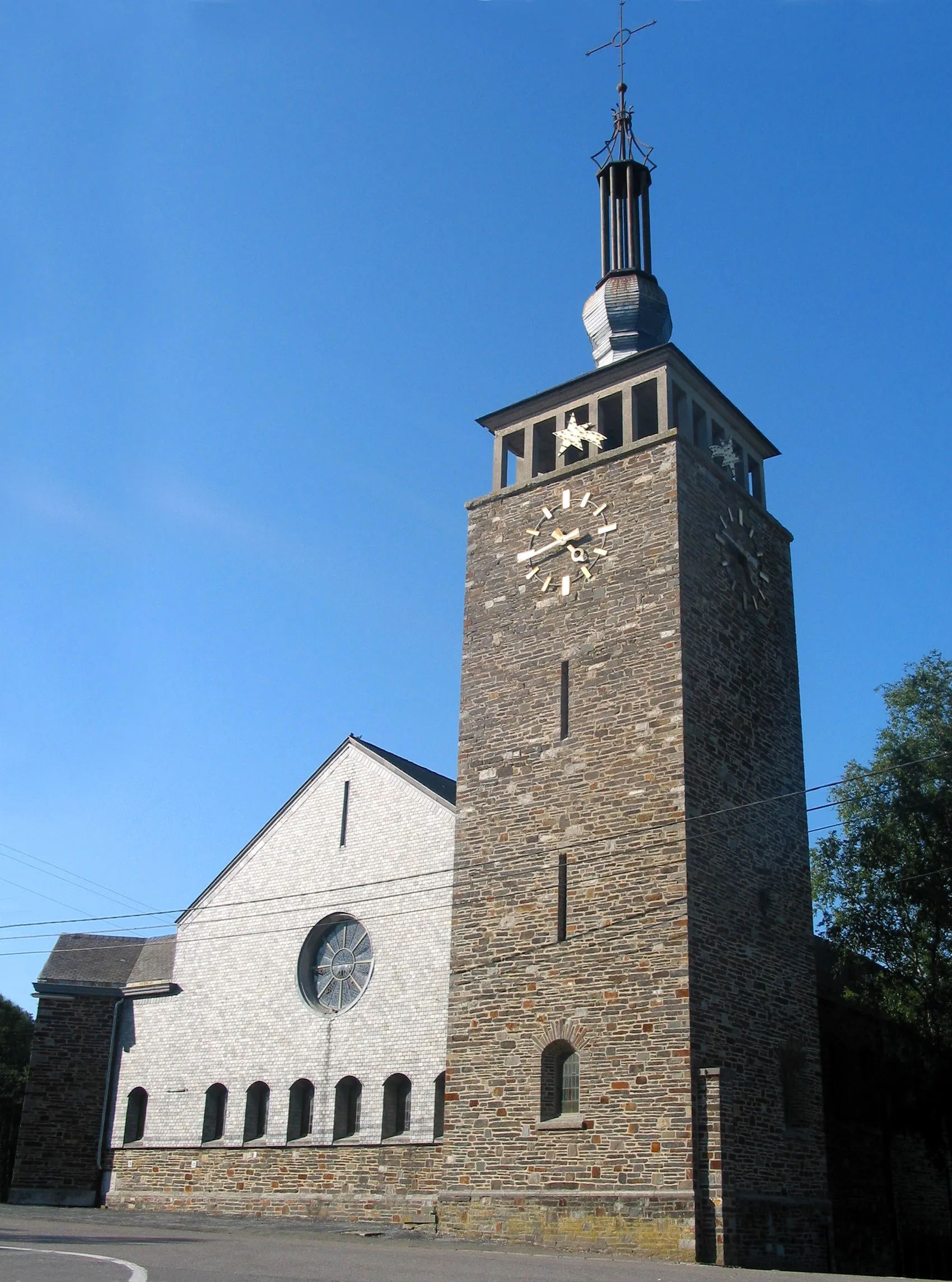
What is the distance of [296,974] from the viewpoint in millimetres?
25188

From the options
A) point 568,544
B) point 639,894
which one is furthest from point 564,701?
point 639,894

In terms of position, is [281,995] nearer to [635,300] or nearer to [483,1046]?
[483,1046]

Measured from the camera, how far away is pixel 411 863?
80.4 ft

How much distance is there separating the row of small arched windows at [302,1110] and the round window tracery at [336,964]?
1.57 meters

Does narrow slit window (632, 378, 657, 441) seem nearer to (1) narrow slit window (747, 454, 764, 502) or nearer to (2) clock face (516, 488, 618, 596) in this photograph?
(2) clock face (516, 488, 618, 596)

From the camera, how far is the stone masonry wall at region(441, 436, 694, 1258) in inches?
712

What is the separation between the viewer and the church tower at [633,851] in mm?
18141

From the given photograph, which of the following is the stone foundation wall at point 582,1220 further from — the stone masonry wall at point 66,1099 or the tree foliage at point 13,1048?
the tree foliage at point 13,1048

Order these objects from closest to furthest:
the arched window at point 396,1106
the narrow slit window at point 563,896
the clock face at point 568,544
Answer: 1. the narrow slit window at point 563,896
2. the arched window at point 396,1106
3. the clock face at point 568,544

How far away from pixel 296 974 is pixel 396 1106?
147 inches

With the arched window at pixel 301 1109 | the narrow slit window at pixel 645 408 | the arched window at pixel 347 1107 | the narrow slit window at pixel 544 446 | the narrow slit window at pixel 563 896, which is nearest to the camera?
the narrow slit window at pixel 563 896

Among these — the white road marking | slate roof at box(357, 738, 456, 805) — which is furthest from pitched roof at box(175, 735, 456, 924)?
the white road marking

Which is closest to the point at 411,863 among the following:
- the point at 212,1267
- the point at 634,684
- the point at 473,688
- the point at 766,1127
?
the point at 473,688

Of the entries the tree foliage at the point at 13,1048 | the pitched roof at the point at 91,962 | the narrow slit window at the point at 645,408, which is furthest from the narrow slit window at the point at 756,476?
the tree foliage at the point at 13,1048
